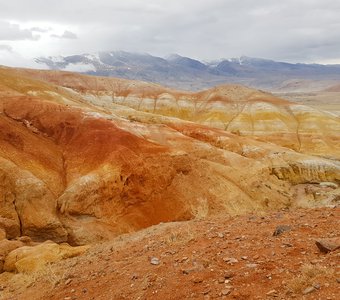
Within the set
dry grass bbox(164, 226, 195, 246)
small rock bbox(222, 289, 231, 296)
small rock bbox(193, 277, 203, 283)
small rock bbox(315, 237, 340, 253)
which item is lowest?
dry grass bbox(164, 226, 195, 246)

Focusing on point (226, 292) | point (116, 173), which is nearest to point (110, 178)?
point (116, 173)

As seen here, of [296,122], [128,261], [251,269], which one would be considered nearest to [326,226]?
[251,269]

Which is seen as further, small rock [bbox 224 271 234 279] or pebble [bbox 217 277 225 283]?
small rock [bbox 224 271 234 279]

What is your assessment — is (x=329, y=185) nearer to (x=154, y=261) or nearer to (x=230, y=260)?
(x=154, y=261)

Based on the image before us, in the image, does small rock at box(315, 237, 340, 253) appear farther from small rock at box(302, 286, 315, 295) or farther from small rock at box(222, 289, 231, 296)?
small rock at box(222, 289, 231, 296)

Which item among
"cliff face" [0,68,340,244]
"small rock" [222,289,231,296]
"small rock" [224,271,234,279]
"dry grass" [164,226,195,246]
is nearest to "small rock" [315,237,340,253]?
"small rock" [224,271,234,279]

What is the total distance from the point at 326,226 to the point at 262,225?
2.11 m

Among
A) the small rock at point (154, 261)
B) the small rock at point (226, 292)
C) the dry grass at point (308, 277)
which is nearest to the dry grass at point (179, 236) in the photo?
the small rock at point (154, 261)

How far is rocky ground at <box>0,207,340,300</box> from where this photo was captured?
898 cm

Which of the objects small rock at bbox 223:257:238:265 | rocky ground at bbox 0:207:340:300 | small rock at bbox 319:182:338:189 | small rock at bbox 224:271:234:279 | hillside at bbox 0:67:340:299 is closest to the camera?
rocky ground at bbox 0:207:340:300

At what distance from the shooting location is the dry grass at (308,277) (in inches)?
334

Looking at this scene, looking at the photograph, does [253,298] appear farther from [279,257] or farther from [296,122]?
[296,122]

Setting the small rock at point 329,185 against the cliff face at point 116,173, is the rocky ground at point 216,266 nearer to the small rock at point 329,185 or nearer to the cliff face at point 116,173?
the cliff face at point 116,173

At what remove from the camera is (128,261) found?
42.2 ft
